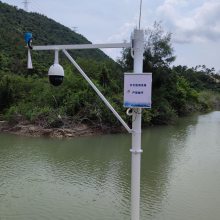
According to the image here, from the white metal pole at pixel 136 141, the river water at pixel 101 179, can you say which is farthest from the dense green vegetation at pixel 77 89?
the white metal pole at pixel 136 141

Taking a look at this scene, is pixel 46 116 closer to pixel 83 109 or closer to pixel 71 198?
pixel 83 109

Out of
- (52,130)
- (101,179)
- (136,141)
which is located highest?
(136,141)

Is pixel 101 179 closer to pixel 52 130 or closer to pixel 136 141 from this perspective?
pixel 136 141

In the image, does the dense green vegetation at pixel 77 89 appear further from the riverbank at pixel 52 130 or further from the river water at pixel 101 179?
the river water at pixel 101 179

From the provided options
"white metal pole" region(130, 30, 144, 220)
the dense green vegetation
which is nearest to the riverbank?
the dense green vegetation

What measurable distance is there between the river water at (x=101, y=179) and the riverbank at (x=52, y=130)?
69cm

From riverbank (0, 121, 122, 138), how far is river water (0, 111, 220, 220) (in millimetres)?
692

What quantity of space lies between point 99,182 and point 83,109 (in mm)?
8220

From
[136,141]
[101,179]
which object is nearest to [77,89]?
[101,179]

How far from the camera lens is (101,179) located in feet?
30.8

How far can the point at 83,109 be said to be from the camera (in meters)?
17.0

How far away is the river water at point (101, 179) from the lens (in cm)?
702

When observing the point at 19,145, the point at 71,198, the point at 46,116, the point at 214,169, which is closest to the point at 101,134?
the point at 46,116

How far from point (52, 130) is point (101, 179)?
672cm
